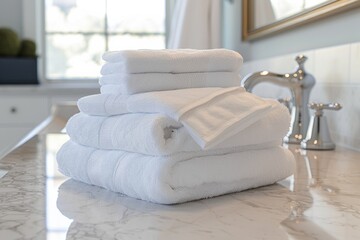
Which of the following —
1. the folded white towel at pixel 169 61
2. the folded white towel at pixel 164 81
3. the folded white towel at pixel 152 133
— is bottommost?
the folded white towel at pixel 152 133

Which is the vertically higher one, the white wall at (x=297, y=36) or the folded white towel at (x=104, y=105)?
the white wall at (x=297, y=36)

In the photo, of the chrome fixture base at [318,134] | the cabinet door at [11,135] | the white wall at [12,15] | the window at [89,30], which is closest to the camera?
the chrome fixture base at [318,134]

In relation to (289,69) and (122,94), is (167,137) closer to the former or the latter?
(122,94)

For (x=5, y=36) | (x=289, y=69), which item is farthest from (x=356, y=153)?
(x=5, y=36)

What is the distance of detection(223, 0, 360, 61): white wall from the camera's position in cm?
119

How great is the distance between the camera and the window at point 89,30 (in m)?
3.14

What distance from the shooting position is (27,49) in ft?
9.44

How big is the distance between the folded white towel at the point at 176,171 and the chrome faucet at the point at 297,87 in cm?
48

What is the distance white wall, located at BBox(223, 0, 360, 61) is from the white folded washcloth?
0.60 m

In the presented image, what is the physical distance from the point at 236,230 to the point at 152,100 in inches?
7.5

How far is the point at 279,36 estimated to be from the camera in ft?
5.53

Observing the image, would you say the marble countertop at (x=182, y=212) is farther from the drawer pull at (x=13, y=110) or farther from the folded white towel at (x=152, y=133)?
the drawer pull at (x=13, y=110)

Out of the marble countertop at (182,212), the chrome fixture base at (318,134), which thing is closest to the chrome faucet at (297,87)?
the chrome fixture base at (318,134)

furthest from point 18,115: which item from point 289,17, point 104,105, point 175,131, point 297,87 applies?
point 175,131
